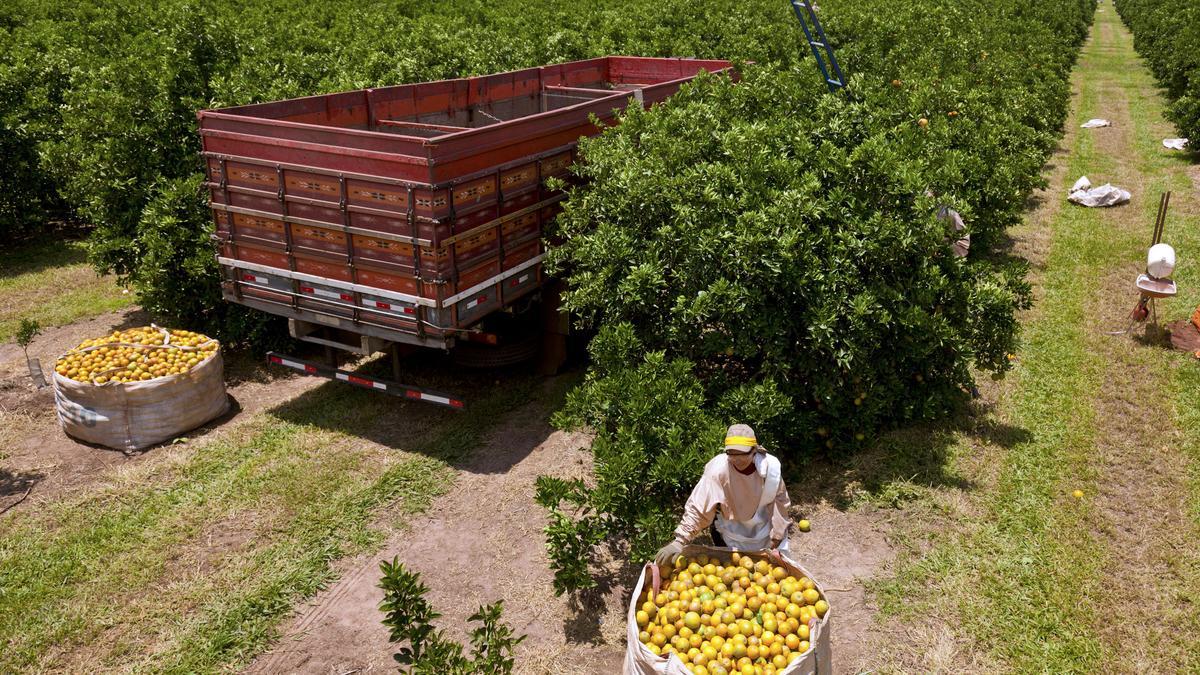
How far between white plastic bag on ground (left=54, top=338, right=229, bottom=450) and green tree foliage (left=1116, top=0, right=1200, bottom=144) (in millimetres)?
23291

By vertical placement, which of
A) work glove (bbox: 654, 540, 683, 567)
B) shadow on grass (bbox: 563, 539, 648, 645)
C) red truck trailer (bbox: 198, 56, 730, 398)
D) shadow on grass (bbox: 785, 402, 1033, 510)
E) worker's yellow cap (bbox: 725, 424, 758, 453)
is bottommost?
shadow on grass (bbox: 563, 539, 648, 645)

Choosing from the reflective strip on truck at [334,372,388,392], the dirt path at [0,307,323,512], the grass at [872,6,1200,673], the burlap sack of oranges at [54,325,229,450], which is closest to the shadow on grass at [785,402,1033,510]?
the grass at [872,6,1200,673]

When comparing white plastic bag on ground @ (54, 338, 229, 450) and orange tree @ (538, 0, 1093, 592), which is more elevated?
orange tree @ (538, 0, 1093, 592)

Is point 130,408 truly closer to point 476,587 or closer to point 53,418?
point 53,418

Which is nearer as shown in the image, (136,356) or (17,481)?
(17,481)

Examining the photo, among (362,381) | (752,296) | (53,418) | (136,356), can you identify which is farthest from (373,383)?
(752,296)

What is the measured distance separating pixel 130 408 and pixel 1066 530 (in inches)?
345

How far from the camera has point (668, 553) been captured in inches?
235

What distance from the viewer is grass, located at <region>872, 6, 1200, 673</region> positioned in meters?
6.41

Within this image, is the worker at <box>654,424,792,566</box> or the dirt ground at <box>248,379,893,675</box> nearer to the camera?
the worker at <box>654,424,792,566</box>

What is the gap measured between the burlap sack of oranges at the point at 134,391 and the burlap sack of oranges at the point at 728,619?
5680mm

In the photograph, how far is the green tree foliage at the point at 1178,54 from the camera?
22.6 m

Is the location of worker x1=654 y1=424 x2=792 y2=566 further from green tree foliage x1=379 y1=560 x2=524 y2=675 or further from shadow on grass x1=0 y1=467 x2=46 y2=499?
shadow on grass x1=0 y1=467 x2=46 y2=499

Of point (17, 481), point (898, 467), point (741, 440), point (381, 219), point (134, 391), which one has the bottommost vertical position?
point (17, 481)
